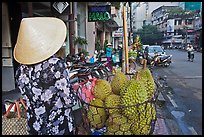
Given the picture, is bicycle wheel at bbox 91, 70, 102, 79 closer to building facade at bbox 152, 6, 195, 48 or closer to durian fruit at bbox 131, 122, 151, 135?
durian fruit at bbox 131, 122, 151, 135

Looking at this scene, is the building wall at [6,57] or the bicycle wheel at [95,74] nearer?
the bicycle wheel at [95,74]

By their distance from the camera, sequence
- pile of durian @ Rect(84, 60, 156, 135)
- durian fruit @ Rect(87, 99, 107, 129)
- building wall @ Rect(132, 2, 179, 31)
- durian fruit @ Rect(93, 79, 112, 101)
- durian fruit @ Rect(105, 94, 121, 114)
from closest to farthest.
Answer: pile of durian @ Rect(84, 60, 156, 135) → durian fruit @ Rect(105, 94, 121, 114) → durian fruit @ Rect(87, 99, 107, 129) → durian fruit @ Rect(93, 79, 112, 101) → building wall @ Rect(132, 2, 179, 31)

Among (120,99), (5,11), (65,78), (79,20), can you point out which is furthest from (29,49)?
(79,20)

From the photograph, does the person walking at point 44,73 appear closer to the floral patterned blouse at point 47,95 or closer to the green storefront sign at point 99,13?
the floral patterned blouse at point 47,95

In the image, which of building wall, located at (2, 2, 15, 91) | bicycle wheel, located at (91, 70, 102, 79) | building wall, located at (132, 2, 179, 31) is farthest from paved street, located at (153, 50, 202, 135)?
building wall, located at (132, 2, 179, 31)

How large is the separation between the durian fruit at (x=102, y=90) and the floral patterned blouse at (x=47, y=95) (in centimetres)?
39

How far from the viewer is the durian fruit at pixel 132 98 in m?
2.10

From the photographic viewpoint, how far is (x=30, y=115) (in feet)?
7.21

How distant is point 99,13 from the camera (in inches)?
453

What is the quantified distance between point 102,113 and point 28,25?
1056 mm

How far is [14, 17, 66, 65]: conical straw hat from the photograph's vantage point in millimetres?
2016

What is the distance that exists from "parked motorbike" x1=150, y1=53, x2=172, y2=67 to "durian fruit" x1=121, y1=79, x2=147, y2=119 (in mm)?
13559

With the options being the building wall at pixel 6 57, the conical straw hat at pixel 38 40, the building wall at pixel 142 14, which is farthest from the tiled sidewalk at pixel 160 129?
the building wall at pixel 142 14

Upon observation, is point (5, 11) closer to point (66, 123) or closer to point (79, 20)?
point (66, 123)
